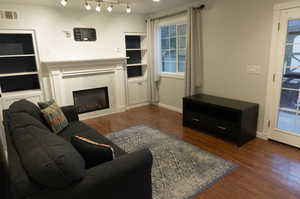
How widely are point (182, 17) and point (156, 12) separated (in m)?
0.88

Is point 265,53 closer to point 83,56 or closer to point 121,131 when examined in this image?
point 121,131

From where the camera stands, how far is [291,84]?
2945 millimetres

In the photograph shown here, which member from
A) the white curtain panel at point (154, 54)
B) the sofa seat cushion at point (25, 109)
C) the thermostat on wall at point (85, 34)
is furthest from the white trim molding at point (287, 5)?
the sofa seat cushion at point (25, 109)

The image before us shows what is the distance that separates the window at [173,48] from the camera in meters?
4.61

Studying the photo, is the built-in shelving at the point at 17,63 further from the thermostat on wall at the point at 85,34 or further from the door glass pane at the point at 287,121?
the door glass pane at the point at 287,121

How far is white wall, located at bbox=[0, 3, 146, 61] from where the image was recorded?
12.4 feet

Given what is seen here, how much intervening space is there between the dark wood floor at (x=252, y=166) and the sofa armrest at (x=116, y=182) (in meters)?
0.87

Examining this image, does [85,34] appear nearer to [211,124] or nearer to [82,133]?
[82,133]

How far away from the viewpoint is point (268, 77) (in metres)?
3.14

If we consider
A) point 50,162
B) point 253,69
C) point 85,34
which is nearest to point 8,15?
point 85,34

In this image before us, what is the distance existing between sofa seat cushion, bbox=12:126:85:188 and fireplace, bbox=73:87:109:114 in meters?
3.32

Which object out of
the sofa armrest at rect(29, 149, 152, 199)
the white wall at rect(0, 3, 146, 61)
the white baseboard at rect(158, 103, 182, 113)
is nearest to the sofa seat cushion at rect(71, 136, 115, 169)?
the sofa armrest at rect(29, 149, 152, 199)

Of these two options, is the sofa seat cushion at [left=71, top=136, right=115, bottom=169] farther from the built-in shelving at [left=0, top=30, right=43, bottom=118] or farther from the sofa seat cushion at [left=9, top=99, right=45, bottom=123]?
the built-in shelving at [left=0, top=30, right=43, bottom=118]

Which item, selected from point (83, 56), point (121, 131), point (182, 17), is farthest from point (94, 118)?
point (182, 17)
